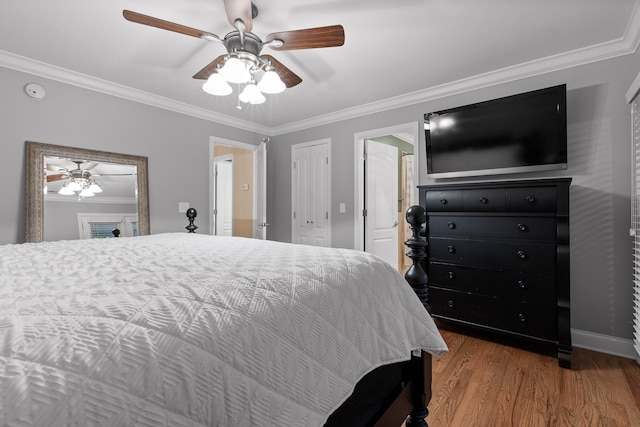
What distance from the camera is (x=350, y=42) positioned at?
2.39 m

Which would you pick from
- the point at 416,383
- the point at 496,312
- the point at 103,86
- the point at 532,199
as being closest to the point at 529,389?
the point at 496,312

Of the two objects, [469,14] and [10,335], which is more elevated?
→ [469,14]

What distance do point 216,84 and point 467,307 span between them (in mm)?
2596

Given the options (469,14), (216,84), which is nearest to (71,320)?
(216,84)

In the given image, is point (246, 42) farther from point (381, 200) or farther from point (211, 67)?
point (381, 200)

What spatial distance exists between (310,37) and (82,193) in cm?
268

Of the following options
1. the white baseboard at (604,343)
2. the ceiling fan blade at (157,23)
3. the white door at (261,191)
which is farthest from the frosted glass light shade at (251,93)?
the white baseboard at (604,343)

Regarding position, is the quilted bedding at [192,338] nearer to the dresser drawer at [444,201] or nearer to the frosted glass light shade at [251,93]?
the frosted glass light shade at [251,93]

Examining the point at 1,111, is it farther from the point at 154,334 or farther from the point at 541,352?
the point at 541,352

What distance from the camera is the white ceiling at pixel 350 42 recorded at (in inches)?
79.0

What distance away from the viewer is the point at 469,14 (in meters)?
2.07

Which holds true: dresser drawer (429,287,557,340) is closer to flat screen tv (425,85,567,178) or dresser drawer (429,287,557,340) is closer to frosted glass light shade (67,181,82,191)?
flat screen tv (425,85,567,178)

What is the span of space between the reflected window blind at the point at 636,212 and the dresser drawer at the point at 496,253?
496 millimetres

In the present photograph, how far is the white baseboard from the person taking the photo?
7.78 ft
